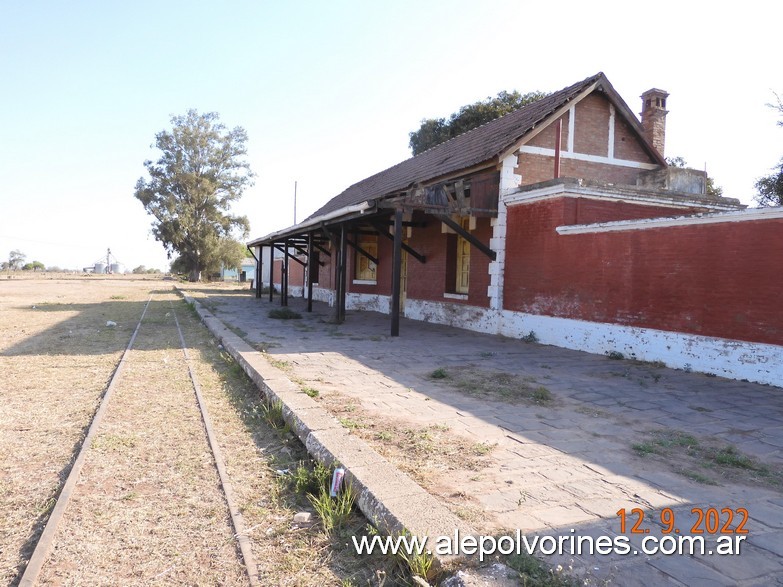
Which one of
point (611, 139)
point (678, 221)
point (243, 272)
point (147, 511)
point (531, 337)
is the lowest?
point (147, 511)

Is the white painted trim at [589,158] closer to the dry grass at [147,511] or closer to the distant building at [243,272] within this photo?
the dry grass at [147,511]

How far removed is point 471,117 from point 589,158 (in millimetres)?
18410

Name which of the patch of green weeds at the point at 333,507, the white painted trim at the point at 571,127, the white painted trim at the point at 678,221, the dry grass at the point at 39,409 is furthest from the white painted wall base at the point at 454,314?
the patch of green weeds at the point at 333,507

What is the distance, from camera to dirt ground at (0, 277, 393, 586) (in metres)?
2.48

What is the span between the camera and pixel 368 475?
3.10 metres

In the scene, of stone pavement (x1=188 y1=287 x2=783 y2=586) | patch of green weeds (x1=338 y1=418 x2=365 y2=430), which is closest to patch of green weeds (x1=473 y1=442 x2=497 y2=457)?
stone pavement (x1=188 y1=287 x2=783 y2=586)

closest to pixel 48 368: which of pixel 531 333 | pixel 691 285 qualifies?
pixel 531 333

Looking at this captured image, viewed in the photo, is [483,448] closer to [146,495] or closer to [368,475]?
[368,475]

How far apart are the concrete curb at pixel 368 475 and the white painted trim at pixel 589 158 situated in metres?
8.53

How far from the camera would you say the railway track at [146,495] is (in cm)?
255

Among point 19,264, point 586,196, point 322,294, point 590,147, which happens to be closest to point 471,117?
point 322,294

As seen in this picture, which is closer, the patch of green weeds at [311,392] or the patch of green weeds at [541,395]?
the patch of green weeds at [311,392]

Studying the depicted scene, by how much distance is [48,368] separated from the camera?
23.0 feet

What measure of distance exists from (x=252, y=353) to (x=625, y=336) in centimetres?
601
